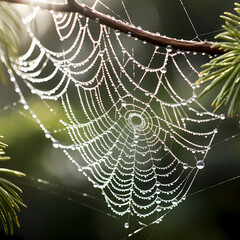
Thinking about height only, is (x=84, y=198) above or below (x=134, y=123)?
below

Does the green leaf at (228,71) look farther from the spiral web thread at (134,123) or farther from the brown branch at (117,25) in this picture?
the spiral web thread at (134,123)

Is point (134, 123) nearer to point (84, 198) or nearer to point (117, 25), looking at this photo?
point (84, 198)

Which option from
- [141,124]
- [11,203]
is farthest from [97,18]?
[141,124]

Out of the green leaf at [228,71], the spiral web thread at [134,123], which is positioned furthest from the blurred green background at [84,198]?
the green leaf at [228,71]

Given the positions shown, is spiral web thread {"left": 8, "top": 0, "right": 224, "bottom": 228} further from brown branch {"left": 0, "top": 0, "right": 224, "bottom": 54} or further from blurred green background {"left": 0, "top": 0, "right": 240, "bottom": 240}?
brown branch {"left": 0, "top": 0, "right": 224, "bottom": 54}

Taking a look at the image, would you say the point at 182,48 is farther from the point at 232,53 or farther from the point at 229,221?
the point at 229,221

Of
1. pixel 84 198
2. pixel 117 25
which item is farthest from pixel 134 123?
pixel 117 25

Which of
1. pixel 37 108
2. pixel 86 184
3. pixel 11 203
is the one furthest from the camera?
pixel 86 184

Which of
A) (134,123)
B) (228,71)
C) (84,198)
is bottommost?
(84,198)

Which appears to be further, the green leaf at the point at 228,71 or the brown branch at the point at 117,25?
the green leaf at the point at 228,71
